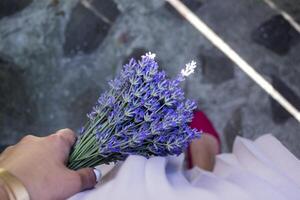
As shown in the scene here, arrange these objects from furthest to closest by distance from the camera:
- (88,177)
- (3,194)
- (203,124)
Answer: (203,124) < (88,177) < (3,194)

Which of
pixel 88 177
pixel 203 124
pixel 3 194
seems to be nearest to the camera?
pixel 3 194

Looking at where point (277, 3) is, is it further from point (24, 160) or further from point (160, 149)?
point (24, 160)

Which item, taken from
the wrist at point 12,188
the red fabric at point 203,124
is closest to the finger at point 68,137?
the wrist at point 12,188

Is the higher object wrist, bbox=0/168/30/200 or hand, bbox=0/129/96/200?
hand, bbox=0/129/96/200

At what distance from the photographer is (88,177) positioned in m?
0.77

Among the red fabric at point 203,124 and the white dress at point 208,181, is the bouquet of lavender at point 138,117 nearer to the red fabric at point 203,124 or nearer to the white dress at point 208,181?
the white dress at point 208,181

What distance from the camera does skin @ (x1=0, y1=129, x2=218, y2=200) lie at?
2.29 ft

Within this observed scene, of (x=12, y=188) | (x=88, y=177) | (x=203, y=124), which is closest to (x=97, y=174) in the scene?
(x=88, y=177)

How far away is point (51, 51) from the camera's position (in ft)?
5.25

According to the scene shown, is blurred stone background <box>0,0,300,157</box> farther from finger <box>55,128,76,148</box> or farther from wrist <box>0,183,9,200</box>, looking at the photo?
wrist <box>0,183,9,200</box>

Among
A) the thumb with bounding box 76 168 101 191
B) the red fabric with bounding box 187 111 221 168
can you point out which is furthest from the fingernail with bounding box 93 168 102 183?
the red fabric with bounding box 187 111 221 168

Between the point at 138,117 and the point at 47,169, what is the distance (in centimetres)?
15

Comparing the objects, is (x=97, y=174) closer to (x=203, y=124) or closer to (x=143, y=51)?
(x=203, y=124)

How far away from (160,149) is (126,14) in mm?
925
